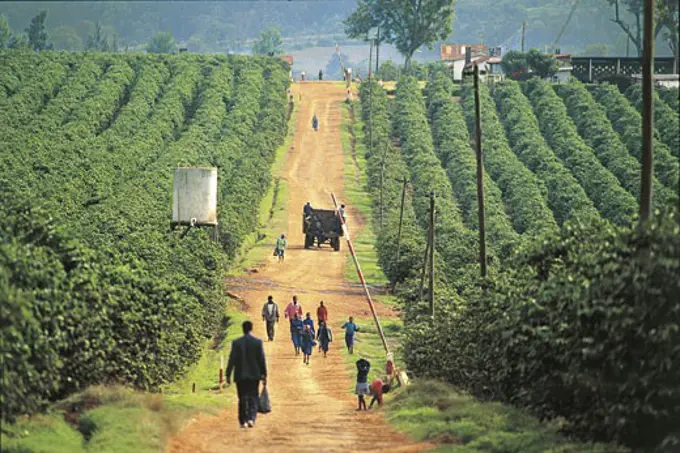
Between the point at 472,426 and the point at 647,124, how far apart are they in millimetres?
6747

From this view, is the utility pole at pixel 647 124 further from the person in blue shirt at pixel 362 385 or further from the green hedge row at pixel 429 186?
the green hedge row at pixel 429 186

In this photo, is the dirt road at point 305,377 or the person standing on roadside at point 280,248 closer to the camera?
the dirt road at point 305,377

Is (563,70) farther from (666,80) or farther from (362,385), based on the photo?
(362,385)

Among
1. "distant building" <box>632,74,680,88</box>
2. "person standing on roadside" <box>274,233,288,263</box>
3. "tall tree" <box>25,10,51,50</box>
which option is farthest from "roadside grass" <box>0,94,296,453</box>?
"tall tree" <box>25,10,51,50</box>

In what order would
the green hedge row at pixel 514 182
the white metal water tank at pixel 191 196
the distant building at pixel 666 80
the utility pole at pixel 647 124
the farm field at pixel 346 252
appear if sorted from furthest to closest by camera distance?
the distant building at pixel 666 80, the green hedge row at pixel 514 182, the white metal water tank at pixel 191 196, the utility pole at pixel 647 124, the farm field at pixel 346 252

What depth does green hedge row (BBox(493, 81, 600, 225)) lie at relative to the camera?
83.6m

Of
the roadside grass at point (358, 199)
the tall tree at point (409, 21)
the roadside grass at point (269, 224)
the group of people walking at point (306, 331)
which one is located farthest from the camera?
the tall tree at point (409, 21)

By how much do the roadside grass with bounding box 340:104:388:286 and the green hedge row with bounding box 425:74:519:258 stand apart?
564 centimetres

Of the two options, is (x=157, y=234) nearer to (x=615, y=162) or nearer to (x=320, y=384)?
(x=320, y=384)

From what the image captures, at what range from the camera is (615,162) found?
305ft

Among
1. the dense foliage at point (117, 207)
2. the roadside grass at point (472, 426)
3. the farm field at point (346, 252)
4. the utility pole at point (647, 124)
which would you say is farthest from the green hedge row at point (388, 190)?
the utility pole at point (647, 124)

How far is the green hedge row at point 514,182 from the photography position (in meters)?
79.6

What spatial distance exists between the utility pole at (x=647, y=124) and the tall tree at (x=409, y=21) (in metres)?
127

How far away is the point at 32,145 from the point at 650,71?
5596cm
